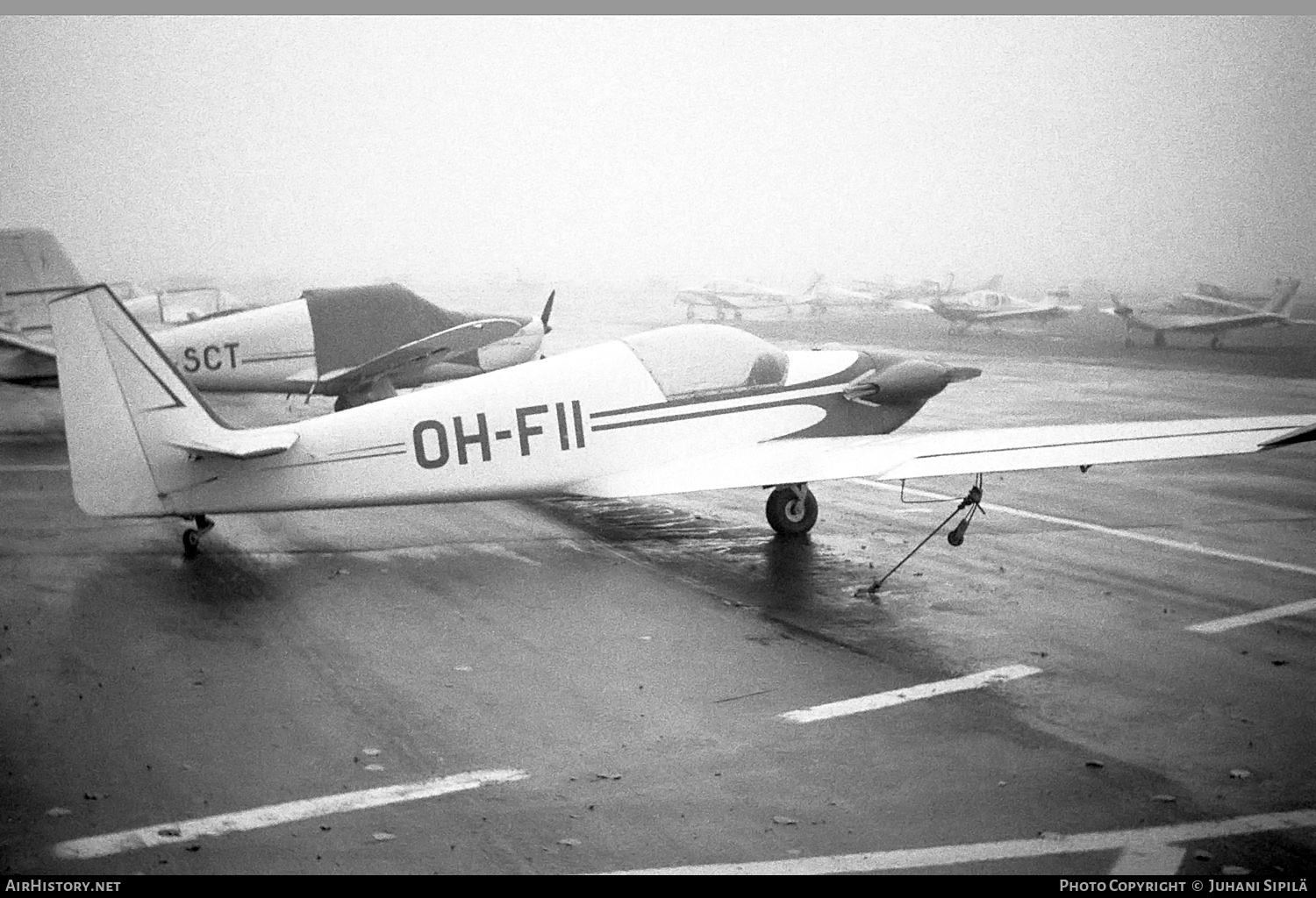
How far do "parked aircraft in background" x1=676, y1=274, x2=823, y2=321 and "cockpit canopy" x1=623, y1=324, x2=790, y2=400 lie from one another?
43.5m

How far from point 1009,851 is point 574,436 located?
22.6 feet

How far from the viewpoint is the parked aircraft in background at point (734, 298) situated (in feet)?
188

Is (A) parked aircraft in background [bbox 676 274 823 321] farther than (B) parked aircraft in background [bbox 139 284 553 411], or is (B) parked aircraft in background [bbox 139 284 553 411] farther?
(A) parked aircraft in background [bbox 676 274 823 321]

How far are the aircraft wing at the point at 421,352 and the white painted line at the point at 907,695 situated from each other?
13300 mm

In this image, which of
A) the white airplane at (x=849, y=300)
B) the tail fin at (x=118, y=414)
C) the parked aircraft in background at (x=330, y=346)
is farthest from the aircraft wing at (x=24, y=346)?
the white airplane at (x=849, y=300)

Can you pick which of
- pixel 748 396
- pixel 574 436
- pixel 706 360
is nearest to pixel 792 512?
pixel 748 396

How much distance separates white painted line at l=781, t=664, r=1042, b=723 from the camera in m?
7.84

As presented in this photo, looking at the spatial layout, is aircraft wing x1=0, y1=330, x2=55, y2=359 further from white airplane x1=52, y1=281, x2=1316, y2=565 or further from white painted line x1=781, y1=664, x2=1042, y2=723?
white painted line x1=781, y1=664, x2=1042, y2=723

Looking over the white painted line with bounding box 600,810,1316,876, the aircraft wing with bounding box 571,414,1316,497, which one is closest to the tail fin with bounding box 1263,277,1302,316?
the aircraft wing with bounding box 571,414,1316,497

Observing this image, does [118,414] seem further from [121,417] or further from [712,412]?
[712,412]

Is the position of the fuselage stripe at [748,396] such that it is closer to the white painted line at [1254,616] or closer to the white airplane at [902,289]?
the white painted line at [1254,616]

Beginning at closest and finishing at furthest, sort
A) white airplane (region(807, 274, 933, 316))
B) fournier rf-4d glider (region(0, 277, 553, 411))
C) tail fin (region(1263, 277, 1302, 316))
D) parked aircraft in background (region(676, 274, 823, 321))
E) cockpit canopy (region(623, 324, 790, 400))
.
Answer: cockpit canopy (region(623, 324, 790, 400)), fournier rf-4d glider (region(0, 277, 553, 411)), tail fin (region(1263, 277, 1302, 316)), parked aircraft in background (region(676, 274, 823, 321)), white airplane (region(807, 274, 933, 316))
